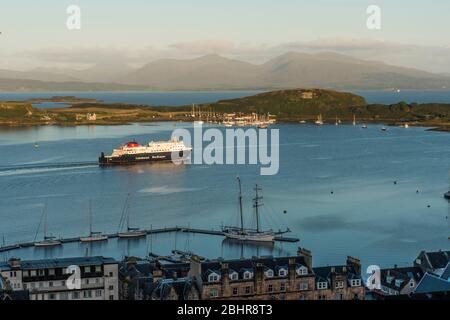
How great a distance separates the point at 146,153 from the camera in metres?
36.8

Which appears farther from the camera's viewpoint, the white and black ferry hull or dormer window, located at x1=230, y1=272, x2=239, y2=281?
the white and black ferry hull

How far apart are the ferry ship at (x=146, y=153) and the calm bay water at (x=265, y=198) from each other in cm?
124

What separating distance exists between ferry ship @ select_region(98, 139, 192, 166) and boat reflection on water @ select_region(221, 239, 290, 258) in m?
18.9

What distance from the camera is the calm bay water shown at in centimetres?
1631

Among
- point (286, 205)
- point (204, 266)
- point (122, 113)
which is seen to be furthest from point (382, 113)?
point (204, 266)

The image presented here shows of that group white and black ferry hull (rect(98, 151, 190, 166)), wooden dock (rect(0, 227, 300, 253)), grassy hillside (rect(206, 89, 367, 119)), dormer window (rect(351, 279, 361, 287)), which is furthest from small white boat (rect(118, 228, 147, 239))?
grassy hillside (rect(206, 89, 367, 119))

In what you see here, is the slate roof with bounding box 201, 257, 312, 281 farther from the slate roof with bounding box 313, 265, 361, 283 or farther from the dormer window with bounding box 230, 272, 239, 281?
the slate roof with bounding box 313, 265, 361, 283

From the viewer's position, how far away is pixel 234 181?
27.6m

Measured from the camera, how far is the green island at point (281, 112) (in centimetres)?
6606

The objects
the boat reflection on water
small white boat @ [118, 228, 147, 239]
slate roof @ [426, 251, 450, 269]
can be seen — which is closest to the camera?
slate roof @ [426, 251, 450, 269]

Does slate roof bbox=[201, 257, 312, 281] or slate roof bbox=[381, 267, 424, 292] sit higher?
slate roof bbox=[201, 257, 312, 281]

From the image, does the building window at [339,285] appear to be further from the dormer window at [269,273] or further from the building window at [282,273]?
the dormer window at [269,273]

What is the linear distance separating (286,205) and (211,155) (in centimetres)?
1747
